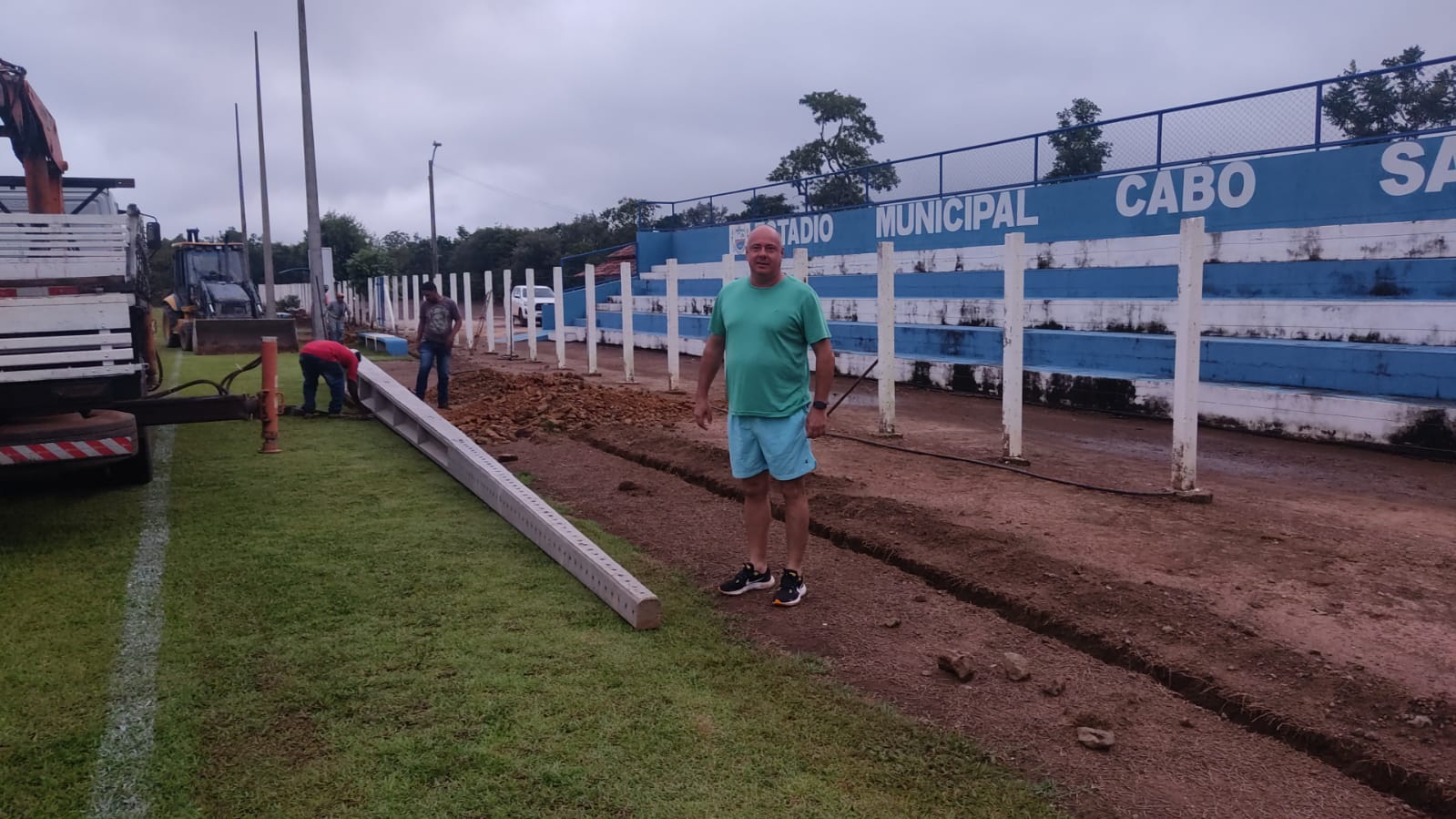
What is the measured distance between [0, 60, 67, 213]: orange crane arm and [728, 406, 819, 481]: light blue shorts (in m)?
7.74

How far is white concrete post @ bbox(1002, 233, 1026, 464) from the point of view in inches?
308

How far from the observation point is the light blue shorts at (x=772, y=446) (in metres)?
→ 4.70

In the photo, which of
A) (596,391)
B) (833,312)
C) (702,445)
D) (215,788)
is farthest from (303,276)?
(215,788)

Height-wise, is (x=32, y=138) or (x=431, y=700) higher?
(x=32, y=138)

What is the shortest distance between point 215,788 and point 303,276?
6031cm

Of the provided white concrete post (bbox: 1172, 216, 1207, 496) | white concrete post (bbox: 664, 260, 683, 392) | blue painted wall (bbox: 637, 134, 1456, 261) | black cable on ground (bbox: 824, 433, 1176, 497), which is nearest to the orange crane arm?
white concrete post (bbox: 664, 260, 683, 392)

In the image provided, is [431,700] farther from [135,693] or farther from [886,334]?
[886,334]

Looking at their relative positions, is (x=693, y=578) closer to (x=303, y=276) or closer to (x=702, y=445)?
(x=702, y=445)

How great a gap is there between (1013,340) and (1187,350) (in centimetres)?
151

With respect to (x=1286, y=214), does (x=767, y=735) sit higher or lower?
lower

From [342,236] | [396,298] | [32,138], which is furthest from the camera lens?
[342,236]

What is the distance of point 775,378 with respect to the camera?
466cm

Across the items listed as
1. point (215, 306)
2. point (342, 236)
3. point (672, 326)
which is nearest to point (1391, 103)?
point (672, 326)

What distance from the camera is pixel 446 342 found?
41.3ft
